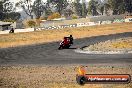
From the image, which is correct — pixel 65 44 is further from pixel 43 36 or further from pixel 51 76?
pixel 43 36

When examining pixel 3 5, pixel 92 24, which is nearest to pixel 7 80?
pixel 92 24

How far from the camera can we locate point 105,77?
8477 mm

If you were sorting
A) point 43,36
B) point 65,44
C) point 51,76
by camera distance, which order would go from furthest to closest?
1. point 43,36
2. point 65,44
3. point 51,76

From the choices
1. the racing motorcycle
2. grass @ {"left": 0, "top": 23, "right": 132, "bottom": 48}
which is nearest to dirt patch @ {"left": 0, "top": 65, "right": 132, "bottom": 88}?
the racing motorcycle

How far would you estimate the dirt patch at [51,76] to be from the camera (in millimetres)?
11637

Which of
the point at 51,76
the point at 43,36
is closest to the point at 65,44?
the point at 51,76

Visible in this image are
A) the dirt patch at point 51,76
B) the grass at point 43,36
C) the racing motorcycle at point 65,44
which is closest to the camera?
the dirt patch at point 51,76

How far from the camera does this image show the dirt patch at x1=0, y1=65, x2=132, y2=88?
11.6 m

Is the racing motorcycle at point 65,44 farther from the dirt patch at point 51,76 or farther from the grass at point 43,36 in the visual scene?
the grass at point 43,36

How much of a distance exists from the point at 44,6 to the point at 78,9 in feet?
83.8

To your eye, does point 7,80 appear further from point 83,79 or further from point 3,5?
point 3,5

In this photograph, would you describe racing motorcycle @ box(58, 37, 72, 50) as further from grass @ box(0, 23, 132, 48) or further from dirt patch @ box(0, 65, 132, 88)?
grass @ box(0, 23, 132, 48)

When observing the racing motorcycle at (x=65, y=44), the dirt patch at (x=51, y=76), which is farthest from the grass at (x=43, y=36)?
the dirt patch at (x=51, y=76)

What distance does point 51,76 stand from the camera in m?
13.5
